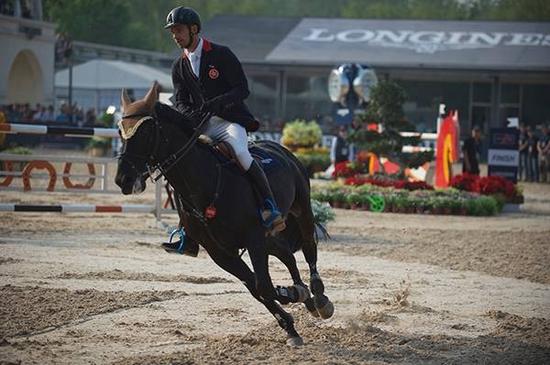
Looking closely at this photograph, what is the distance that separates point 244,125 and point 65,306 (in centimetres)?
259

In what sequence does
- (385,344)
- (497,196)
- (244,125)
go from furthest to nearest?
(497,196) → (244,125) → (385,344)

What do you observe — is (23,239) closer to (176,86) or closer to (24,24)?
(176,86)

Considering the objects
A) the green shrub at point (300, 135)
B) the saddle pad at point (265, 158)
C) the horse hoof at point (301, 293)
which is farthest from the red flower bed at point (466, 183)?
the horse hoof at point (301, 293)

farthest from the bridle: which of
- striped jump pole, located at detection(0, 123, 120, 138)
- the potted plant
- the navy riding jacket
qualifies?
the potted plant

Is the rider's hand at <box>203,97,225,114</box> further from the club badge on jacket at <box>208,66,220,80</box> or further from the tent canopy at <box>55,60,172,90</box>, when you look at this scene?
the tent canopy at <box>55,60,172,90</box>

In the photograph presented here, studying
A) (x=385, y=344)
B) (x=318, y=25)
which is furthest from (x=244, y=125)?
(x=318, y=25)

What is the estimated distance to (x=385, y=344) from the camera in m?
9.15

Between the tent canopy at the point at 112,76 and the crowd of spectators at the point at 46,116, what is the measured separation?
3045mm

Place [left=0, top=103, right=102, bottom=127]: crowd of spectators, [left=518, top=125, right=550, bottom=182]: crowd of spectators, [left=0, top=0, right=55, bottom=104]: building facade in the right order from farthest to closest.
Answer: [left=0, top=0, right=55, bottom=104]: building facade
[left=0, top=103, right=102, bottom=127]: crowd of spectators
[left=518, top=125, right=550, bottom=182]: crowd of spectators

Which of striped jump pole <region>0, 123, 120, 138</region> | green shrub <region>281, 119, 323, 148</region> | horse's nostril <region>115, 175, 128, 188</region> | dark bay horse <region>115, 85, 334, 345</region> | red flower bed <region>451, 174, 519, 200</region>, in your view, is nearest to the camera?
horse's nostril <region>115, 175, 128, 188</region>

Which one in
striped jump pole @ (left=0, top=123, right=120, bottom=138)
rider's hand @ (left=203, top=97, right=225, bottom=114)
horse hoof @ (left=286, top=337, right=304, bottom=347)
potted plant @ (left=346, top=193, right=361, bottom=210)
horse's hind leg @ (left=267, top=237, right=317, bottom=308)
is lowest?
potted plant @ (left=346, top=193, right=361, bottom=210)

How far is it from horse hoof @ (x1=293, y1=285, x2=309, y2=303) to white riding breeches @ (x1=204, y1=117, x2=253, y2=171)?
1.21 metres

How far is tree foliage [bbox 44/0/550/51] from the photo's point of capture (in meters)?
72.2

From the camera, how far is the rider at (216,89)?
952 centimetres
